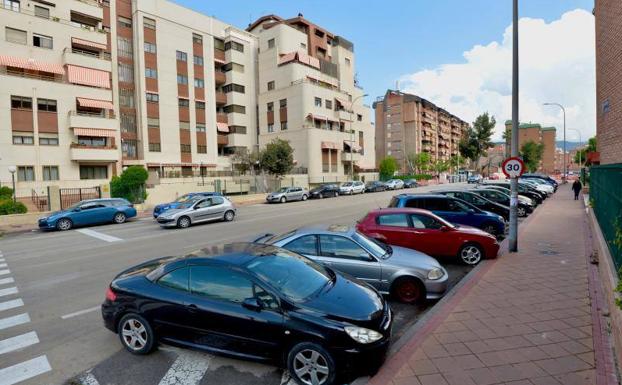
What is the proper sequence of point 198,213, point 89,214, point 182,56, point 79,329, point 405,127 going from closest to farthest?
1. point 79,329
2. point 198,213
3. point 89,214
4. point 182,56
5. point 405,127

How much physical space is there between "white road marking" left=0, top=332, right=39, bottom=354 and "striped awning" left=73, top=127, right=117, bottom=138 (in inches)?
1202

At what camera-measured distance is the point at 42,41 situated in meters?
29.8

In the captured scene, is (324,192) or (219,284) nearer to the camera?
(219,284)

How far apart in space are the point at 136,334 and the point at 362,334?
9.79ft

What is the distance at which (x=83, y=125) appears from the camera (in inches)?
1211

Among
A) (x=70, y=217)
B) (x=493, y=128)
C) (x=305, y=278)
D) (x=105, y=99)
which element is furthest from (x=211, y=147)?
(x=493, y=128)

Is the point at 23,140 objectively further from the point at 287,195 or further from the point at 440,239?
the point at 440,239

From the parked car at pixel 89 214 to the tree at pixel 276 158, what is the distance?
56.5ft

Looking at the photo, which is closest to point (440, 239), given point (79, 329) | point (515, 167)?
point (515, 167)

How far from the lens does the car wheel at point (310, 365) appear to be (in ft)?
12.4

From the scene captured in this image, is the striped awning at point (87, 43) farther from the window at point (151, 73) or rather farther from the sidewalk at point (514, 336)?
the sidewalk at point (514, 336)

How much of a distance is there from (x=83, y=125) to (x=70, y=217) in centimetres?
1637

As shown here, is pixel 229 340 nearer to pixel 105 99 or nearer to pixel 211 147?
pixel 105 99

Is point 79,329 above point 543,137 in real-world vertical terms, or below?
below
